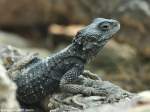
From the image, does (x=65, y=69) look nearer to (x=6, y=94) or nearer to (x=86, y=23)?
(x=6, y=94)

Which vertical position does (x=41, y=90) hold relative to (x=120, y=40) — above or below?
below

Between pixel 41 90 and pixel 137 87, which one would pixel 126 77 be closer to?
pixel 137 87

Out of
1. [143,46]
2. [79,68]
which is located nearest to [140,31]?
[143,46]

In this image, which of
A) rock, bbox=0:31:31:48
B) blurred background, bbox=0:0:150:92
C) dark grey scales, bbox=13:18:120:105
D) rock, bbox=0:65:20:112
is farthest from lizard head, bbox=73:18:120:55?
rock, bbox=0:31:31:48

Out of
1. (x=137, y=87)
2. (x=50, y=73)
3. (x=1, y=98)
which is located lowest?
(x=1, y=98)

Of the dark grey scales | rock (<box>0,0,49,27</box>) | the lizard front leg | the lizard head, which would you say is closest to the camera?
the lizard front leg

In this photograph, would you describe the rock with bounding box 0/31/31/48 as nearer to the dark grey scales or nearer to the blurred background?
the blurred background

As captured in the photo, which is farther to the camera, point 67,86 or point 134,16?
point 134,16
